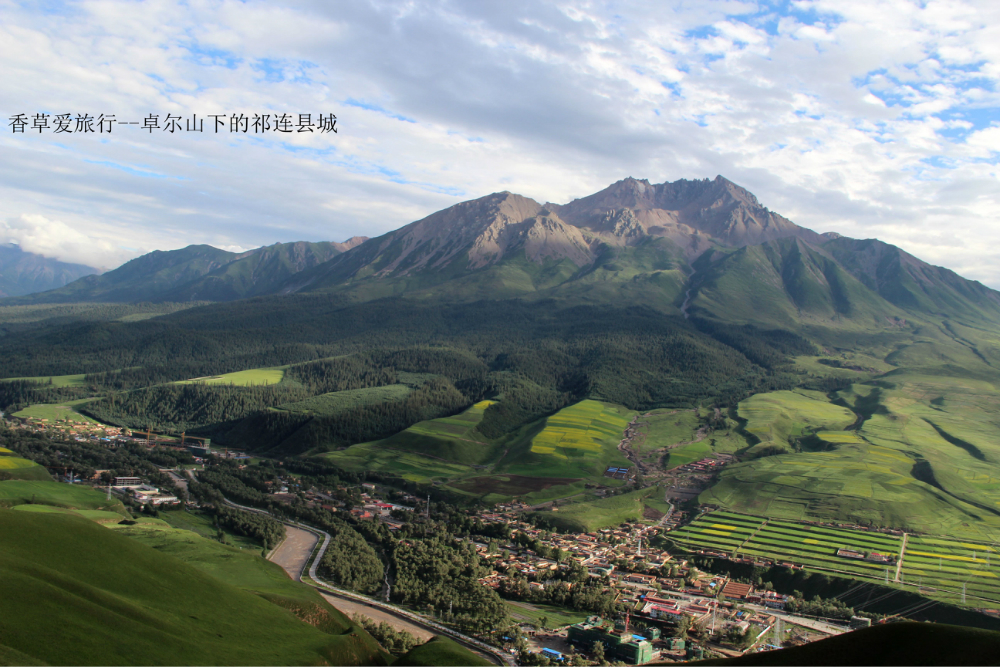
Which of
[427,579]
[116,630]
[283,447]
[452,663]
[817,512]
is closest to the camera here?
[116,630]

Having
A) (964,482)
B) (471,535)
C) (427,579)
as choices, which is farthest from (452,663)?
(964,482)

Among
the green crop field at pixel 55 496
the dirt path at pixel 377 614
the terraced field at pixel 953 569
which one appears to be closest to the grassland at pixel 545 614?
the dirt path at pixel 377 614

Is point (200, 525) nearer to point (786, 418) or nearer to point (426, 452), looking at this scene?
point (426, 452)

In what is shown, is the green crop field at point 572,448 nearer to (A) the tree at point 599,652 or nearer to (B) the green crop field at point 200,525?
(B) the green crop field at point 200,525

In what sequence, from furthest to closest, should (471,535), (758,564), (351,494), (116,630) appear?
1. (351,494)
2. (471,535)
3. (758,564)
4. (116,630)

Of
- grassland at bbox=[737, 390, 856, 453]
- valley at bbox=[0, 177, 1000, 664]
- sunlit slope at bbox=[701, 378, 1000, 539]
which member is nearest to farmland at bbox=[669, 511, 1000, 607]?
valley at bbox=[0, 177, 1000, 664]

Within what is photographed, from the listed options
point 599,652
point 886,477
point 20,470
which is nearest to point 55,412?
point 20,470

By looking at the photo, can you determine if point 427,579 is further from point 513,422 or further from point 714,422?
point 714,422
